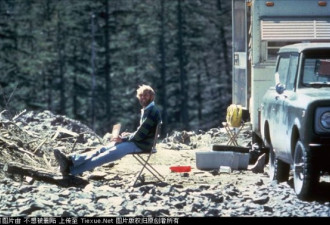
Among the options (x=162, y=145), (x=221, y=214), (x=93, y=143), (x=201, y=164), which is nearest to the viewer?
(x=221, y=214)

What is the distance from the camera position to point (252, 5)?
15695 millimetres

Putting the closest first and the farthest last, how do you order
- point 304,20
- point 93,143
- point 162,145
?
point 304,20 → point 93,143 → point 162,145

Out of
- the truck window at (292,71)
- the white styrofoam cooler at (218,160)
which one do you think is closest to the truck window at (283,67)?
the truck window at (292,71)

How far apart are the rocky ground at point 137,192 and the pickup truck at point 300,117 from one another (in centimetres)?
32

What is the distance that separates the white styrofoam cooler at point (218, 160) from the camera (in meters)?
14.5

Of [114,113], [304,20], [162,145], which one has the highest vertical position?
[304,20]

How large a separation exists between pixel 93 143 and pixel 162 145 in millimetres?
1882

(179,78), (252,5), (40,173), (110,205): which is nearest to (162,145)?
(252,5)

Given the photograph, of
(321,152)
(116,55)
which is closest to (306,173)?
(321,152)

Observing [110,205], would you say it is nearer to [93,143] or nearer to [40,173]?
[40,173]

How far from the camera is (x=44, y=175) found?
39.4ft

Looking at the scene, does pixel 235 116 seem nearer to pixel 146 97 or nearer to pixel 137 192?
pixel 146 97

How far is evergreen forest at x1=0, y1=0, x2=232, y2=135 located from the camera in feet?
174

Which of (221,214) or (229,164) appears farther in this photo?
(229,164)
